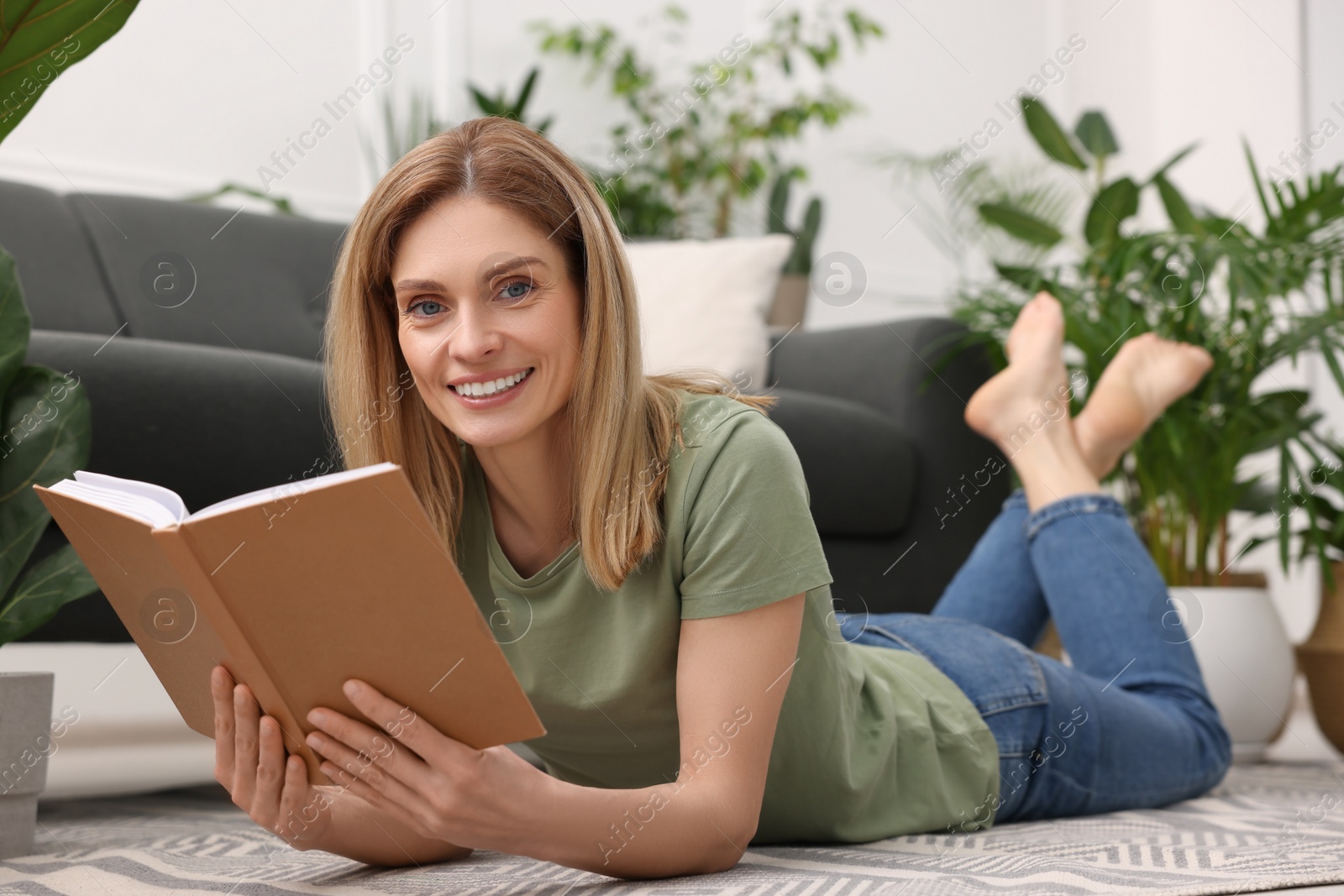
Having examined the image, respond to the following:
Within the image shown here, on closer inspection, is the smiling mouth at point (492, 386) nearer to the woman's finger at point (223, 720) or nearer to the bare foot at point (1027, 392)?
the woman's finger at point (223, 720)

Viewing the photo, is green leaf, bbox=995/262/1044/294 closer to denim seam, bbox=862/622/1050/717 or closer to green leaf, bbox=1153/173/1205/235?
green leaf, bbox=1153/173/1205/235

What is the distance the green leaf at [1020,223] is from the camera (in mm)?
1860

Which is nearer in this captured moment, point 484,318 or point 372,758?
point 372,758

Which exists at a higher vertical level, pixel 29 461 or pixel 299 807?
pixel 29 461

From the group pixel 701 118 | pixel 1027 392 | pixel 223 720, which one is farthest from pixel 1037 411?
pixel 701 118

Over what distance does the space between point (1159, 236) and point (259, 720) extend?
1.40 metres

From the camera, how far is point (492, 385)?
0.80m

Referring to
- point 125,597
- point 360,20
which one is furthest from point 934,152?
point 125,597

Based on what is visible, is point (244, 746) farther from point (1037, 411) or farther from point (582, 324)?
point (1037, 411)

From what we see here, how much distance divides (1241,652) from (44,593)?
56.4 inches

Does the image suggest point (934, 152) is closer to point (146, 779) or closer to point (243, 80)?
point (243, 80)

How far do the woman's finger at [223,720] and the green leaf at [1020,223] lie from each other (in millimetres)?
1501

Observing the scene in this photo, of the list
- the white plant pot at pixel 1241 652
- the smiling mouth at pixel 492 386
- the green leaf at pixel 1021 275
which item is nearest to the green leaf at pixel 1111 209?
the green leaf at pixel 1021 275

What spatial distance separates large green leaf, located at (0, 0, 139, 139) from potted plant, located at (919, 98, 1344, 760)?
1.23 meters
